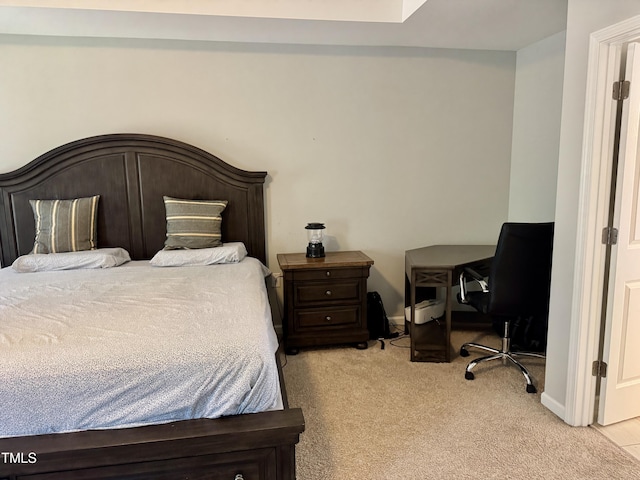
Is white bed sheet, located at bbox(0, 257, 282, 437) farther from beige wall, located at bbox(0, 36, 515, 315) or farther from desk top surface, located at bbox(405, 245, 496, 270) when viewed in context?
beige wall, located at bbox(0, 36, 515, 315)

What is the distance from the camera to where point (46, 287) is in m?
2.49

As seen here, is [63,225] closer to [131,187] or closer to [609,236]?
[131,187]

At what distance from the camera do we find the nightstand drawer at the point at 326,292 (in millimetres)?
3244

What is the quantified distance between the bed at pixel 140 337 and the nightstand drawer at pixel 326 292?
40 cm

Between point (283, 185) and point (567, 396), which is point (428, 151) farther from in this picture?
point (567, 396)

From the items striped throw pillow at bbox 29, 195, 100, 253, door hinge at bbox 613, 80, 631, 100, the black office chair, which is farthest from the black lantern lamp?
door hinge at bbox 613, 80, 631, 100

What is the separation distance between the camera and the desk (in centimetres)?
304

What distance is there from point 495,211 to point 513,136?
2.15 ft

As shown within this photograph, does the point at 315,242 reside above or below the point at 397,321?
above

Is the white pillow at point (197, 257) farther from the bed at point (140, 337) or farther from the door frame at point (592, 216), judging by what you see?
the door frame at point (592, 216)

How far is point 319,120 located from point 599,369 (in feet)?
8.30

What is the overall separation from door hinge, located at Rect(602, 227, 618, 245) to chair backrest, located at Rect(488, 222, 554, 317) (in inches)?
18.9

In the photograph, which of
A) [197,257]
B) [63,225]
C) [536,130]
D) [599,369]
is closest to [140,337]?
[197,257]

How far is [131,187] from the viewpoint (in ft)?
11.0
